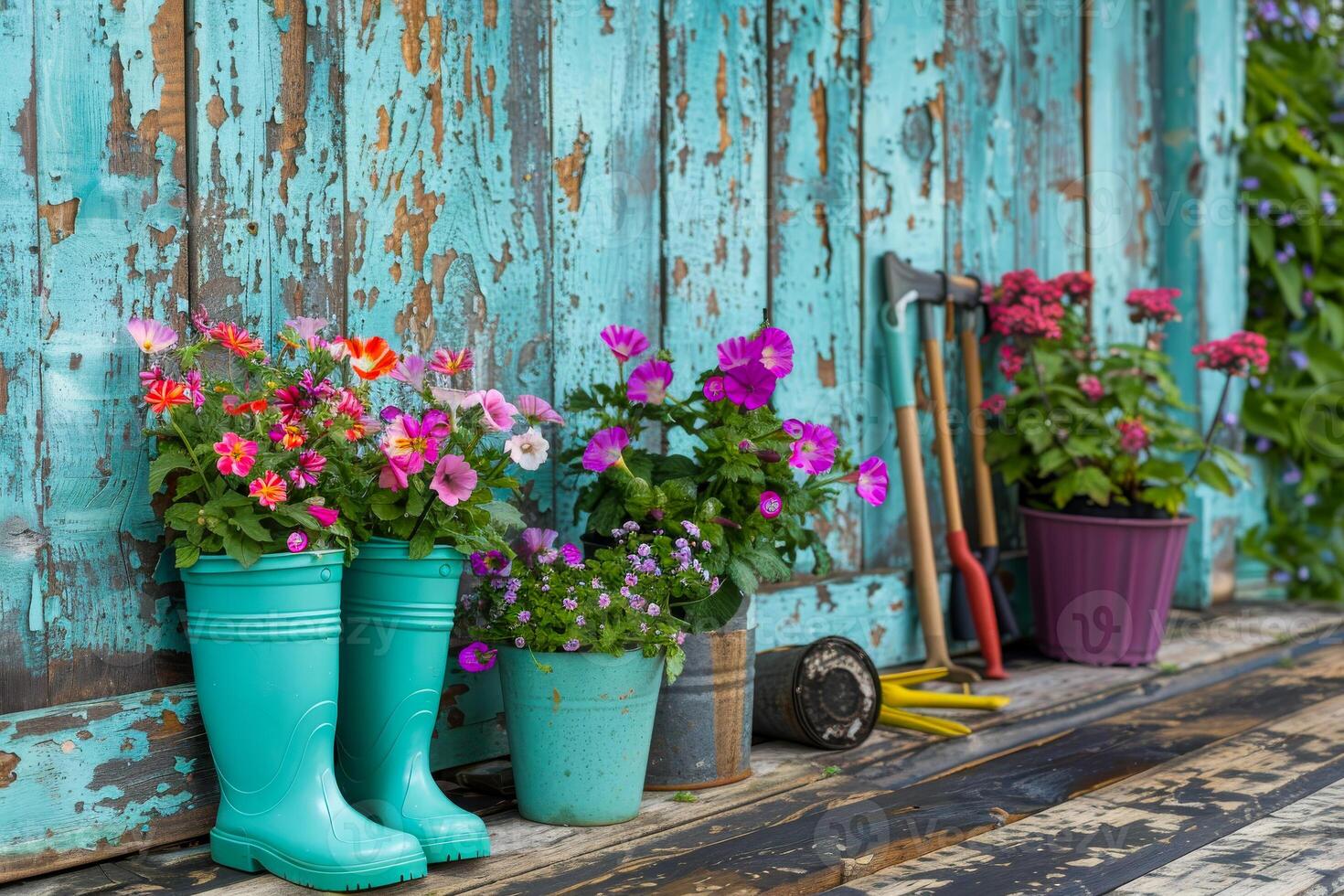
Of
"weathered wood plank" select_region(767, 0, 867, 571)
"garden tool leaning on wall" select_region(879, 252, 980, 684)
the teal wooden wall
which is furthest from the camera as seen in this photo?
"garden tool leaning on wall" select_region(879, 252, 980, 684)

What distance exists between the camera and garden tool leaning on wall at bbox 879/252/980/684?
2943 mm

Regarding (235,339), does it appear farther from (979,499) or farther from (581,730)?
(979,499)

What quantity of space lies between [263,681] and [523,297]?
84 centimetres

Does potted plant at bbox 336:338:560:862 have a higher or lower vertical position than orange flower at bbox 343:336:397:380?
lower

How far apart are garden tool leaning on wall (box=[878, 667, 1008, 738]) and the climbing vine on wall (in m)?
2.04

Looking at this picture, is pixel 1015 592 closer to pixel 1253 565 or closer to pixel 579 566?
pixel 1253 565

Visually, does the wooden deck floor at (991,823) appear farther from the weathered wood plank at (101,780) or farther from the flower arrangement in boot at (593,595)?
the flower arrangement in boot at (593,595)

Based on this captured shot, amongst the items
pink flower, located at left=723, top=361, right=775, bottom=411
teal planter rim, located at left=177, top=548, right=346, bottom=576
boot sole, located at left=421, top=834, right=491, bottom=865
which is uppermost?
pink flower, located at left=723, top=361, right=775, bottom=411

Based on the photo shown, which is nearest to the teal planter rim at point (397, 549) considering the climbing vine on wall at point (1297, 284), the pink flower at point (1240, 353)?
the pink flower at point (1240, 353)

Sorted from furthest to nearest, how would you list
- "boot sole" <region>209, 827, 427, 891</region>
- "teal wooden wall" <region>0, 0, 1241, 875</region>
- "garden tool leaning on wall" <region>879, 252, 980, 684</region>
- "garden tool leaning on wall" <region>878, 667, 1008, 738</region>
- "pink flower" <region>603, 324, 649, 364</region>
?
"garden tool leaning on wall" <region>879, 252, 980, 684</region> → "garden tool leaning on wall" <region>878, 667, 1008, 738</region> → "pink flower" <region>603, 324, 649, 364</region> → "teal wooden wall" <region>0, 0, 1241, 875</region> → "boot sole" <region>209, 827, 427, 891</region>

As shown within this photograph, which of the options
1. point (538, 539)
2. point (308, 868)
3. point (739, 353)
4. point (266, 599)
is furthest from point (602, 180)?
point (308, 868)

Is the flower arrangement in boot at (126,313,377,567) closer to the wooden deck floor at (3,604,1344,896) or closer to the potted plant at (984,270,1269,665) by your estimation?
the wooden deck floor at (3,604,1344,896)

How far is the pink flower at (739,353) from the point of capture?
6.73ft

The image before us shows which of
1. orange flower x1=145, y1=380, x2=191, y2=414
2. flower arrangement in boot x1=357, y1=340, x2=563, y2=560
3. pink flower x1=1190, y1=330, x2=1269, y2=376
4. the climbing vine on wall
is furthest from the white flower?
the climbing vine on wall
